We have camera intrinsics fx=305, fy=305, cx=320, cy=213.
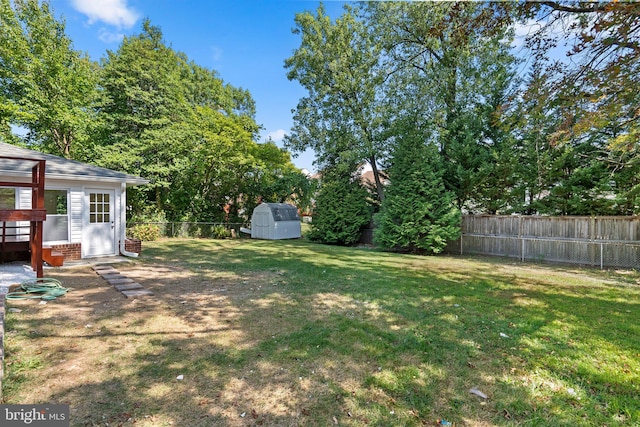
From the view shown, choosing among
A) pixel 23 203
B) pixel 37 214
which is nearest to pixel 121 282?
pixel 37 214

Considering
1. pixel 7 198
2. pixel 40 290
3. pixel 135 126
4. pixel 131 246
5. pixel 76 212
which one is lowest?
pixel 40 290

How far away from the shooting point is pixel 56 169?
26.1 feet

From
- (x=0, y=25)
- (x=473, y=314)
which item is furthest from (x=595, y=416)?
(x=0, y=25)

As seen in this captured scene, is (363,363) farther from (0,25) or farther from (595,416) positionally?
(0,25)

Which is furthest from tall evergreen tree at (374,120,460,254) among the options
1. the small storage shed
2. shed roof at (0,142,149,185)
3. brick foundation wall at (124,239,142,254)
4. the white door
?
the white door

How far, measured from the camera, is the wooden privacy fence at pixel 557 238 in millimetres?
8852

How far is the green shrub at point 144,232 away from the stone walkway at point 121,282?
7.29 m

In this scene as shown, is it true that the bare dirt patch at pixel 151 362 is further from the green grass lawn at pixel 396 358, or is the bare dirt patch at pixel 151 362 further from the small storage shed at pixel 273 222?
the small storage shed at pixel 273 222

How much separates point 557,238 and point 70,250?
14.6 m

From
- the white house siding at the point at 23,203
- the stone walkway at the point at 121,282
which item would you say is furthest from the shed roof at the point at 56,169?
the stone walkway at the point at 121,282

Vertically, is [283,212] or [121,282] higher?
[283,212]

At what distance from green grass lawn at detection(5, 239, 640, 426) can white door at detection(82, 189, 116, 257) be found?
206 inches

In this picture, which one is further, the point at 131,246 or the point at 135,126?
the point at 135,126

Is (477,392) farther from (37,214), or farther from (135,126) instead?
(135,126)
